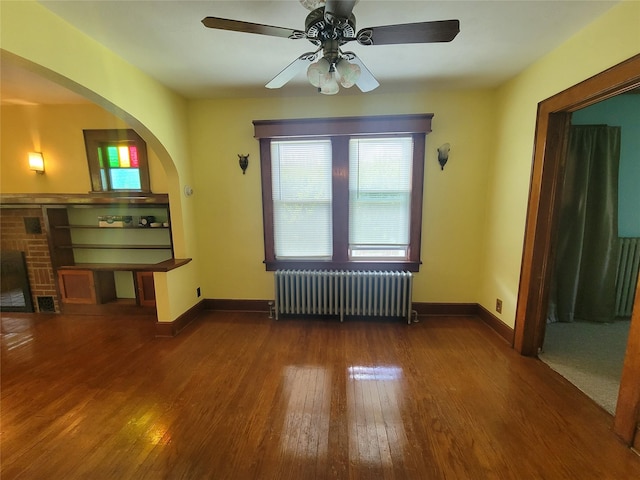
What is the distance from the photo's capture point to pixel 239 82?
2.57m

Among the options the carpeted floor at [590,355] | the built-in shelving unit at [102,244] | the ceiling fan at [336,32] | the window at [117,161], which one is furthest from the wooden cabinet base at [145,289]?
the carpeted floor at [590,355]

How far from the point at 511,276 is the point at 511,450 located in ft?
5.18

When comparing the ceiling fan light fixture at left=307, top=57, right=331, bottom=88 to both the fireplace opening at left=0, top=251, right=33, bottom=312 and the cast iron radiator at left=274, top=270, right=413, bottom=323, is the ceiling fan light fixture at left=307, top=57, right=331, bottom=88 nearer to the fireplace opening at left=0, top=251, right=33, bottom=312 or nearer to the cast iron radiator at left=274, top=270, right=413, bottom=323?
the cast iron radiator at left=274, top=270, right=413, bottom=323

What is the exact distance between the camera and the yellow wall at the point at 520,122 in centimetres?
157

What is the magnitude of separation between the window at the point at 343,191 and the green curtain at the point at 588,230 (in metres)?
1.51

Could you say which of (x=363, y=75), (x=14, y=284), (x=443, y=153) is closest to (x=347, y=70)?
(x=363, y=75)

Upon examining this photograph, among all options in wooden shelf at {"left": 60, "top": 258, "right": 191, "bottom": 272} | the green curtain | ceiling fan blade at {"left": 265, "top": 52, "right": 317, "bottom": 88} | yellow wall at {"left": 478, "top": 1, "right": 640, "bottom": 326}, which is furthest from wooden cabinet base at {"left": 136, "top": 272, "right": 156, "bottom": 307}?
the green curtain

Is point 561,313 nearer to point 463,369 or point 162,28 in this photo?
point 463,369

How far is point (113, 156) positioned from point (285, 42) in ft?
8.72

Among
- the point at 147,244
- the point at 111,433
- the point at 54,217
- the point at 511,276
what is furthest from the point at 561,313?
the point at 54,217

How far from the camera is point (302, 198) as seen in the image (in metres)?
3.08

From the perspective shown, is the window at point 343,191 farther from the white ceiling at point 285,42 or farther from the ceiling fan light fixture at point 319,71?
the ceiling fan light fixture at point 319,71

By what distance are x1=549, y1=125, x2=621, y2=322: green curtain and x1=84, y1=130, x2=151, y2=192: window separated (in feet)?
15.3

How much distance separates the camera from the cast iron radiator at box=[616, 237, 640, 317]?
2.84 m
